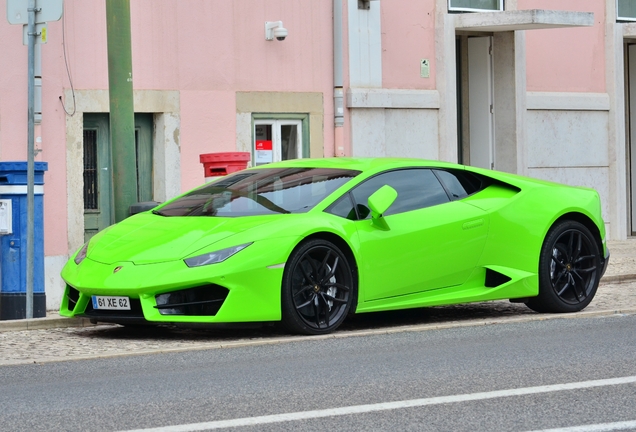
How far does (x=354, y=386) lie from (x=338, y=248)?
7.95 feet

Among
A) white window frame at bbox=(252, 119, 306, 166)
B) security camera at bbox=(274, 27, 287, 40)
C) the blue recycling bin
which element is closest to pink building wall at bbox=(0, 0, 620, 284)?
security camera at bbox=(274, 27, 287, 40)

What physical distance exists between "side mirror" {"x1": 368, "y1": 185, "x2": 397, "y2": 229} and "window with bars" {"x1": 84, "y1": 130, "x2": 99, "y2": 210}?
677 centimetres

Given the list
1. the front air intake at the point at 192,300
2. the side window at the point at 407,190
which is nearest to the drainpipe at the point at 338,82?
the side window at the point at 407,190

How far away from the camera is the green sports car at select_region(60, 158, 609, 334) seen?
860cm

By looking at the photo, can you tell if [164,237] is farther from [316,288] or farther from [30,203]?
[30,203]

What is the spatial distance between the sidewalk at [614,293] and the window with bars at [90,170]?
2490 millimetres

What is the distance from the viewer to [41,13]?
1023cm

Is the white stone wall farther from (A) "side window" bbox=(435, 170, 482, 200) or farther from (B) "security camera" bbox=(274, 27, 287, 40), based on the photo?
(A) "side window" bbox=(435, 170, 482, 200)

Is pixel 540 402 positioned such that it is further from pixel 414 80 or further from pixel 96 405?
pixel 414 80

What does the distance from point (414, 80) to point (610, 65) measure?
13.9ft

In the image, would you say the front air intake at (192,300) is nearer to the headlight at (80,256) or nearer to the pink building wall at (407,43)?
the headlight at (80,256)

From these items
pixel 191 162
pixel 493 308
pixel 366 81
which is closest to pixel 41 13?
pixel 493 308

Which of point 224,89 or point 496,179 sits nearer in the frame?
point 496,179

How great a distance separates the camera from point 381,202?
30.3 feet
